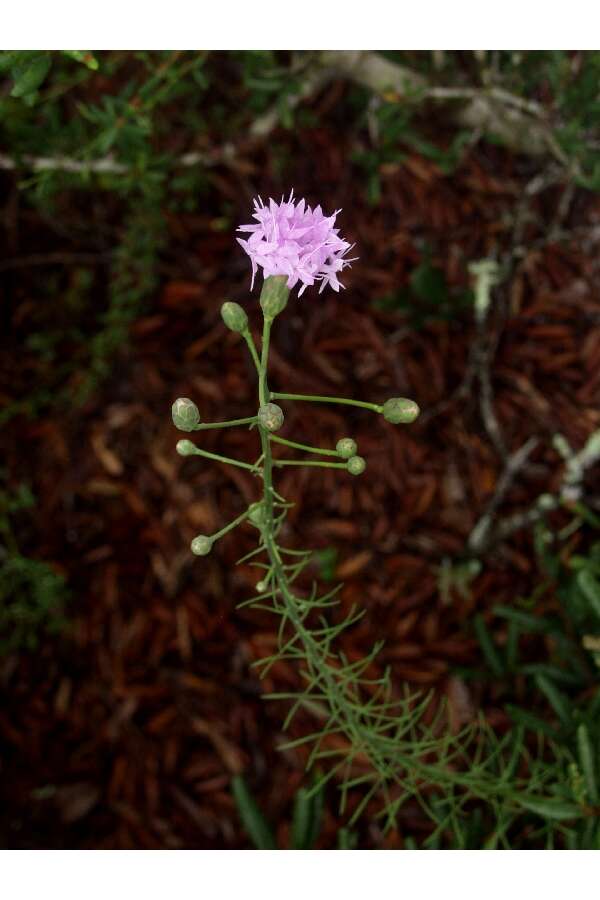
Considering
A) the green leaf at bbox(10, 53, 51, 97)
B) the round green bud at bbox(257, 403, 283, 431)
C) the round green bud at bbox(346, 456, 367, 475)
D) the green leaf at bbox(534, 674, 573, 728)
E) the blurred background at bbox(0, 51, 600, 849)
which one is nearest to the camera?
the round green bud at bbox(257, 403, 283, 431)

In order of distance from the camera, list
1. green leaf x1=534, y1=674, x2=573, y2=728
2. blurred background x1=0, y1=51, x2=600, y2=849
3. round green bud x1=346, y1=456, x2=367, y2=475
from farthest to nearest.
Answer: blurred background x1=0, y1=51, x2=600, y2=849 → green leaf x1=534, y1=674, x2=573, y2=728 → round green bud x1=346, y1=456, x2=367, y2=475

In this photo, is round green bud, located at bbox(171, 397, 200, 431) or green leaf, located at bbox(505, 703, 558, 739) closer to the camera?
round green bud, located at bbox(171, 397, 200, 431)

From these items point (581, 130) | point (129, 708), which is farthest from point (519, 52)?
point (129, 708)

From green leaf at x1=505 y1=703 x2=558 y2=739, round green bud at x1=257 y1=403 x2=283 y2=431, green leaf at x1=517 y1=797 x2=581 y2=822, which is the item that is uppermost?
round green bud at x1=257 y1=403 x2=283 y2=431

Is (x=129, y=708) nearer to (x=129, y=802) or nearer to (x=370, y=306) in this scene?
(x=129, y=802)

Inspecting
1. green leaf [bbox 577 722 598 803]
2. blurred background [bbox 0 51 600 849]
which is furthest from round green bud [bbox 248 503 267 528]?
blurred background [bbox 0 51 600 849]

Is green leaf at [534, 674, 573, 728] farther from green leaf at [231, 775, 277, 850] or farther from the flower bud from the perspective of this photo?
the flower bud
